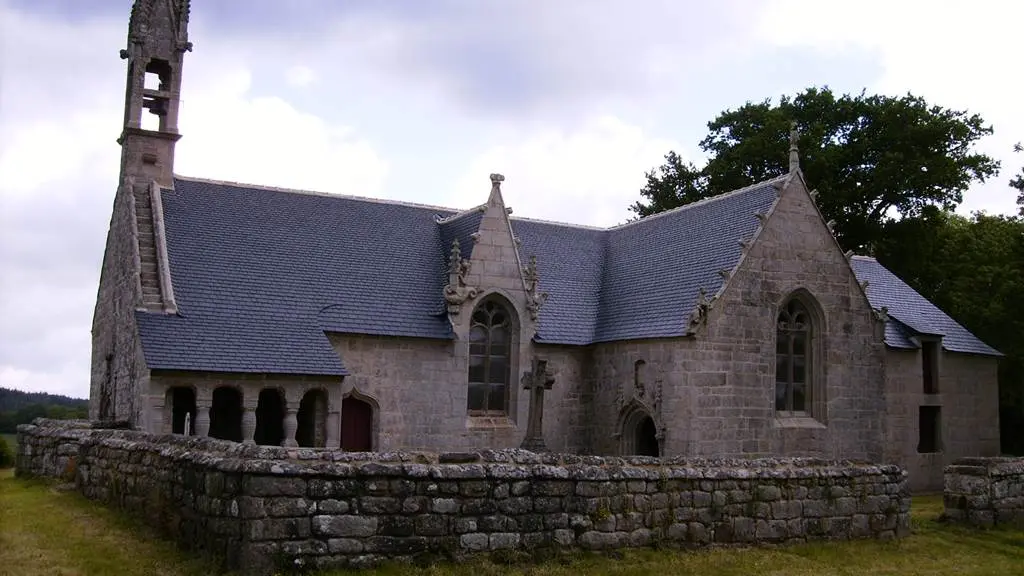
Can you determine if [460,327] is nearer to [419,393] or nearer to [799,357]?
[419,393]

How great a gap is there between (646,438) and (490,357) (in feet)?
15.4

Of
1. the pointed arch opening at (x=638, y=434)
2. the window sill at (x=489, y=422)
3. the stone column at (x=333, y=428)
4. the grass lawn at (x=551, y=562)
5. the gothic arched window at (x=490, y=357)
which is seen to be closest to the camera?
the grass lawn at (x=551, y=562)

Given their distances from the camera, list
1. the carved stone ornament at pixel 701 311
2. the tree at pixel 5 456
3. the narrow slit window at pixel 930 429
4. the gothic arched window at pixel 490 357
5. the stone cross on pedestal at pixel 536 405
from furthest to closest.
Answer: the narrow slit window at pixel 930 429 → the gothic arched window at pixel 490 357 → the tree at pixel 5 456 → the carved stone ornament at pixel 701 311 → the stone cross on pedestal at pixel 536 405

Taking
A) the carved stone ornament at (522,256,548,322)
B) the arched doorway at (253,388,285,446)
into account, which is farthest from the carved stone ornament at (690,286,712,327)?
the arched doorway at (253,388,285,446)

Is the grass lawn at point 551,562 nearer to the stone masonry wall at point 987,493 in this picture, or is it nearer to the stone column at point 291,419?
the stone masonry wall at point 987,493

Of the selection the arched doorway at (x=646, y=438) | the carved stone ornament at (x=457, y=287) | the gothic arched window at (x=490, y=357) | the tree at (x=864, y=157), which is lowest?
the arched doorway at (x=646, y=438)

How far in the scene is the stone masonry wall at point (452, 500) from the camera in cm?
1084

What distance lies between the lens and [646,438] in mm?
26266


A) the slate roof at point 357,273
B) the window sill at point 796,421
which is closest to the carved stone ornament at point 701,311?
the slate roof at point 357,273

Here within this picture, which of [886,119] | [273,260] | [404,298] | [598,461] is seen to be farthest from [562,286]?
[886,119]

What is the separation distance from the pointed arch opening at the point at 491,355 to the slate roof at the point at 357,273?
3.42 feet

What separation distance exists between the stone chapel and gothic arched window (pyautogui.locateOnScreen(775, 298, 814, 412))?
0.17ft

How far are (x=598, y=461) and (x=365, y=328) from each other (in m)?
12.5

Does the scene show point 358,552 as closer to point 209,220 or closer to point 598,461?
point 598,461
